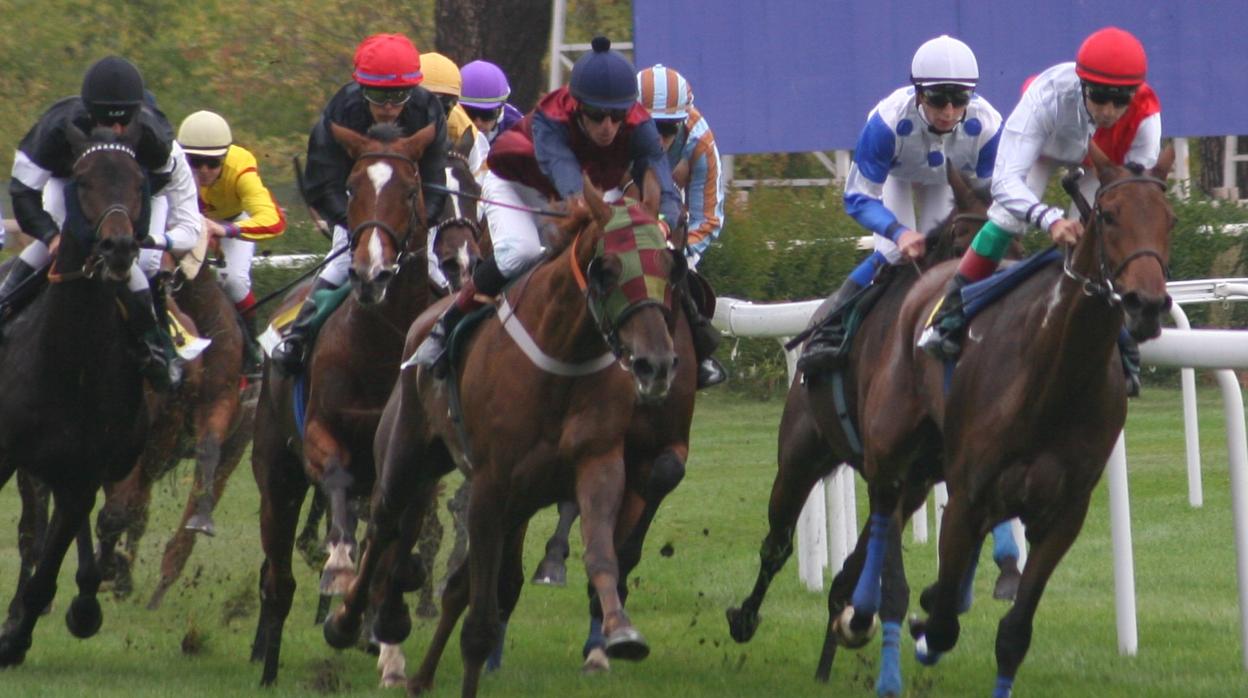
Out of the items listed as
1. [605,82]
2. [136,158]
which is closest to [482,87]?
[136,158]

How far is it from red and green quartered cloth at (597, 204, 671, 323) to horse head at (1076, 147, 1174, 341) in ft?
4.20

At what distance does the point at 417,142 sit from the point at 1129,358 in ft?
9.18

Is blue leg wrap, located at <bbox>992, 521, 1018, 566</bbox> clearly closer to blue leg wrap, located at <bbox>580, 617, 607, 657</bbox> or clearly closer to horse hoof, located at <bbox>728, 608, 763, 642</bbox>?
horse hoof, located at <bbox>728, 608, 763, 642</bbox>

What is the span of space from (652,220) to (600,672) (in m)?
2.30

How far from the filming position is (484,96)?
10.7m

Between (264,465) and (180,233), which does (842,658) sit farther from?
(180,233)

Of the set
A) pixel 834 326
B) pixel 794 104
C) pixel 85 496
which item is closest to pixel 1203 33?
pixel 794 104

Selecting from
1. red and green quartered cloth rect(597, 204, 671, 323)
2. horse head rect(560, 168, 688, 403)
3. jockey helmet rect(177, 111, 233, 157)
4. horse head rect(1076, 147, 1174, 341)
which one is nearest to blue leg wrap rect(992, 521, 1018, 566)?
horse head rect(1076, 147, 1174, 341)

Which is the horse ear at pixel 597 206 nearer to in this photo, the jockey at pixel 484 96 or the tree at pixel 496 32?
the jockey at pixel 484 96

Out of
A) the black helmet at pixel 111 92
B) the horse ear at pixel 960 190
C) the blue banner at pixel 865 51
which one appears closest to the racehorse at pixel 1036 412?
the horse ear at pixel 960 190

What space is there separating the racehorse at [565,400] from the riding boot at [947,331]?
853mm

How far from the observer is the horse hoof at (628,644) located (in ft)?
19.6

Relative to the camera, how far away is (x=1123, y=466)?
7641mm

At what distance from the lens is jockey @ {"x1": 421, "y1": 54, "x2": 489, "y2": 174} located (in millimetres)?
9992
